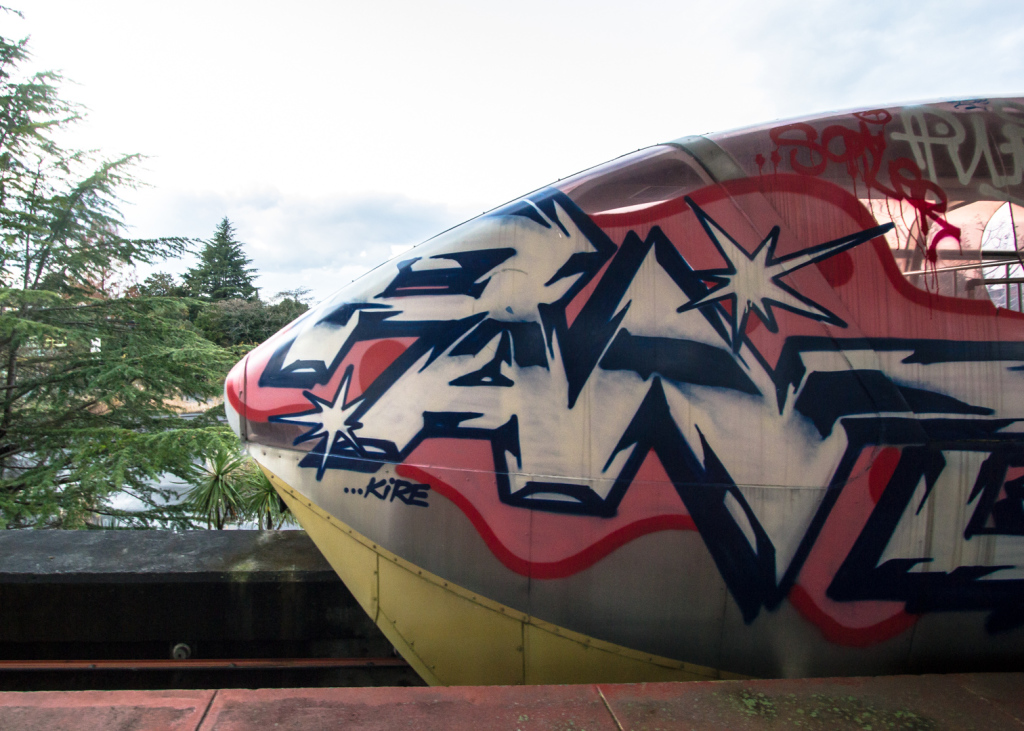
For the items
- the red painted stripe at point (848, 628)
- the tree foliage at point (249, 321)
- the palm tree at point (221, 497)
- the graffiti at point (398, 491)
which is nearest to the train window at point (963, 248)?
the red painted stripe at point (848, 628)

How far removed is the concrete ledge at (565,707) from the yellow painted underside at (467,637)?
362 millimetres

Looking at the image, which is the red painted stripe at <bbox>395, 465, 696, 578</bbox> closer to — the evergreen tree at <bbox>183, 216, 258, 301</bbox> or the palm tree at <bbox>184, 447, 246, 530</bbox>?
the palm tree at <bbox>184, 447, 246, 530</bbox>

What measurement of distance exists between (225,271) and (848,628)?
43.2 metres

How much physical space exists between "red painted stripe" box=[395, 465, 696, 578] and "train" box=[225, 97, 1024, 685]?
0.5 inches

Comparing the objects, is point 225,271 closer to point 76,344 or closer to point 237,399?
point 76,344

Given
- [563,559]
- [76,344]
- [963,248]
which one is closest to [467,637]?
[563,559]

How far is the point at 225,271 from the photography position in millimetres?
39375

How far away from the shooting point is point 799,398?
2.75 metres

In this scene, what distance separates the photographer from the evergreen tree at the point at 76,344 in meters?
9.92

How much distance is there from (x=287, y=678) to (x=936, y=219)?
15.5ft

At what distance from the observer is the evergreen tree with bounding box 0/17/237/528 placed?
9922mm

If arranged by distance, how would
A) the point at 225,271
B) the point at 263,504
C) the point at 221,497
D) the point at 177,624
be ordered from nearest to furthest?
the point at 177,624
the point at 263,504
the point at 221,497
the point at 225,271

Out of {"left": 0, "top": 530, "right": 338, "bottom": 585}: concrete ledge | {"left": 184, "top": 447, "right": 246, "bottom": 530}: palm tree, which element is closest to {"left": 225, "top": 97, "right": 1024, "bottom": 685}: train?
{"left": 0, "top": 530, "right": 338, "bottom": 585}: concrete ledge

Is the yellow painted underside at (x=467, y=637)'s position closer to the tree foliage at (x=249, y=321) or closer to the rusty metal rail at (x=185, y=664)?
the rusty metal rail at (x=185, y=664)
